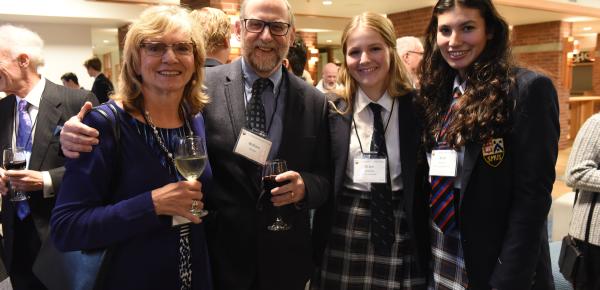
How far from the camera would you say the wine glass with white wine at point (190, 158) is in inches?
54.7

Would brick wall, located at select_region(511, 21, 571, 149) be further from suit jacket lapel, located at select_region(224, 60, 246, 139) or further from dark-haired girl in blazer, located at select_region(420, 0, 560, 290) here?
suit jacket lapel, located at select_region(224, 60, 246, 139)

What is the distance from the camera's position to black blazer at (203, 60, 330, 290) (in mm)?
1721

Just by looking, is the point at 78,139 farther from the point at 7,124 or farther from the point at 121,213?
the point at 7,124

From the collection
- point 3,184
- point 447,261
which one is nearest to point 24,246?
point 3,184

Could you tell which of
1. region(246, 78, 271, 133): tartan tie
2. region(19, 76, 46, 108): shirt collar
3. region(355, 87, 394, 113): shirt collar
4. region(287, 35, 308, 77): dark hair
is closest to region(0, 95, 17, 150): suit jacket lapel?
region(19, 76, 46, 108): shirt collar

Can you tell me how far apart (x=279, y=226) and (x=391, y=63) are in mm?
887

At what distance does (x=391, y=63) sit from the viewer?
2014mm

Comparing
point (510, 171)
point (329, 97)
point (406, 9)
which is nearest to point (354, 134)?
point (329, 97)

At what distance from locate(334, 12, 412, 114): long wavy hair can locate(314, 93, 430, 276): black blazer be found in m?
0.05

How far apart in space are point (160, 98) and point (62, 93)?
4.01ft

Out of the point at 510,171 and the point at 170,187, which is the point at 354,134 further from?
the point at 170,187

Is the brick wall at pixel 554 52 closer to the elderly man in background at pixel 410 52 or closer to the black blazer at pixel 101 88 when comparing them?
the elderly man in background at pixel 410 52

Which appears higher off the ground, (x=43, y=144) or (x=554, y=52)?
(x=554, y=52)

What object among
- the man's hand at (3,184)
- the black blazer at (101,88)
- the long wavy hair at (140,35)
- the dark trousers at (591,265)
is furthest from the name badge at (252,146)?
the black blazer at (101,88)
